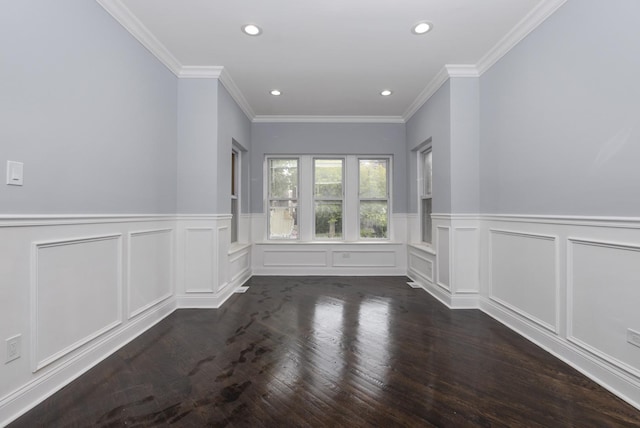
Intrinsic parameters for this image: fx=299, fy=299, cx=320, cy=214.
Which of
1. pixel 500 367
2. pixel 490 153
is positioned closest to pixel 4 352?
pixel 500 367

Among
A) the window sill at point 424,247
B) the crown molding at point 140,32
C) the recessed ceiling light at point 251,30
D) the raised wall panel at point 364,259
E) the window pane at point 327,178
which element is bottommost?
the raised wall panel at point 364,259

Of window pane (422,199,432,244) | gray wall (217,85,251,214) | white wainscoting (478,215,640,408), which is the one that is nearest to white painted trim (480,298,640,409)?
white wainscoting (478,215,640,408)

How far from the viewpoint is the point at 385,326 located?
9.20ft

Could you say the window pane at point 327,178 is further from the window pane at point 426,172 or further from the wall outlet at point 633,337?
the wall outlet at point 633,337

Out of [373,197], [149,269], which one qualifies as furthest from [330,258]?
[149,269]

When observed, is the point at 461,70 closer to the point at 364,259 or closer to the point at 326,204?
the point at 326,204

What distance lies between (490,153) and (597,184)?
1271 millimetres

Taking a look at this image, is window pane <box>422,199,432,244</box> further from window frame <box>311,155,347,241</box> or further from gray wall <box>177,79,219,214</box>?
gray wall <box>177,79,219,214</box>

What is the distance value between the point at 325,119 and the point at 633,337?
14.4ft

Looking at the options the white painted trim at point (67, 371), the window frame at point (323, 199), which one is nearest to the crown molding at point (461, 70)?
the window frame at point (323, 199)

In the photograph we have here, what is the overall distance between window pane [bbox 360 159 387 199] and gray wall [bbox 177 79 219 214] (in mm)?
2731

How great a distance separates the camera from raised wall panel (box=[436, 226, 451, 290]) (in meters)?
3.46

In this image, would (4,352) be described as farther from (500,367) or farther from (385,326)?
(500,367)

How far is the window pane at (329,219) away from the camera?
5.27m
